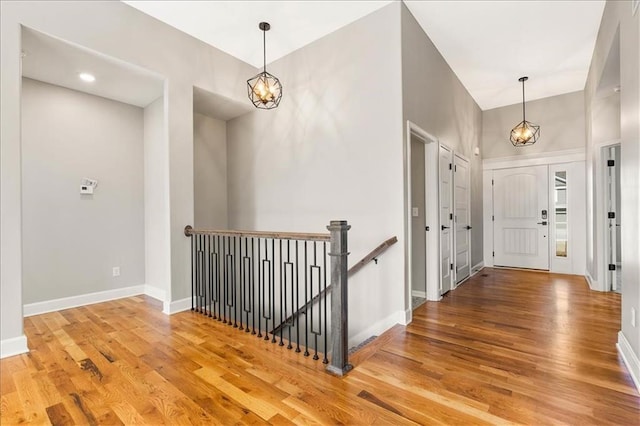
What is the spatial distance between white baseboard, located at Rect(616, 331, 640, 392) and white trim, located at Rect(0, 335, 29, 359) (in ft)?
14.6

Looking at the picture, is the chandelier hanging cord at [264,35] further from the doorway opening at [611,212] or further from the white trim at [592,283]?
the white trim at [592,283]

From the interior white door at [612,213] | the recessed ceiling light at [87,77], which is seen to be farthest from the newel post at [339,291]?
the interior white door at [612,213]

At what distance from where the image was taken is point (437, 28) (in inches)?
144

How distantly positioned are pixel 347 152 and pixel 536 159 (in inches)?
169

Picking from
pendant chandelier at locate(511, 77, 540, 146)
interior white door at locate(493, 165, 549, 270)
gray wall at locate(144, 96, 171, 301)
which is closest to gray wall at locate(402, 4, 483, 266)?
interior white door at locate(493, 165, 549, 270)

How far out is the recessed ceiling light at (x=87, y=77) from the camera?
3.47 m

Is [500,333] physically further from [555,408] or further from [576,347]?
[555,408]

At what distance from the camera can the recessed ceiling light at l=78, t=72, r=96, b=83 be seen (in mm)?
3468

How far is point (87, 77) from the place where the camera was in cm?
354

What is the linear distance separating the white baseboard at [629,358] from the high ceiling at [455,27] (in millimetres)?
3299

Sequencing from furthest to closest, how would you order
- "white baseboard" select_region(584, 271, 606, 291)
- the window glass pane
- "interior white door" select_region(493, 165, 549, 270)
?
"interior white door" select_region(493, 165, 549, 270), the window glass pane, "white baseboard" select_region(584, 271, 606, 291)

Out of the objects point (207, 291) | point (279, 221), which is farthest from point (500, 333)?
point (207, 291)

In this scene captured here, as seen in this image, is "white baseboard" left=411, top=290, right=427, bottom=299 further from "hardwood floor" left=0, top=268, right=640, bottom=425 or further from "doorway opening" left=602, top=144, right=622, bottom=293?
"doorway opening" left=602, top=144, right=622, bottom=293

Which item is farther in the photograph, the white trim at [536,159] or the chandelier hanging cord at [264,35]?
the white trim at [536,159]
